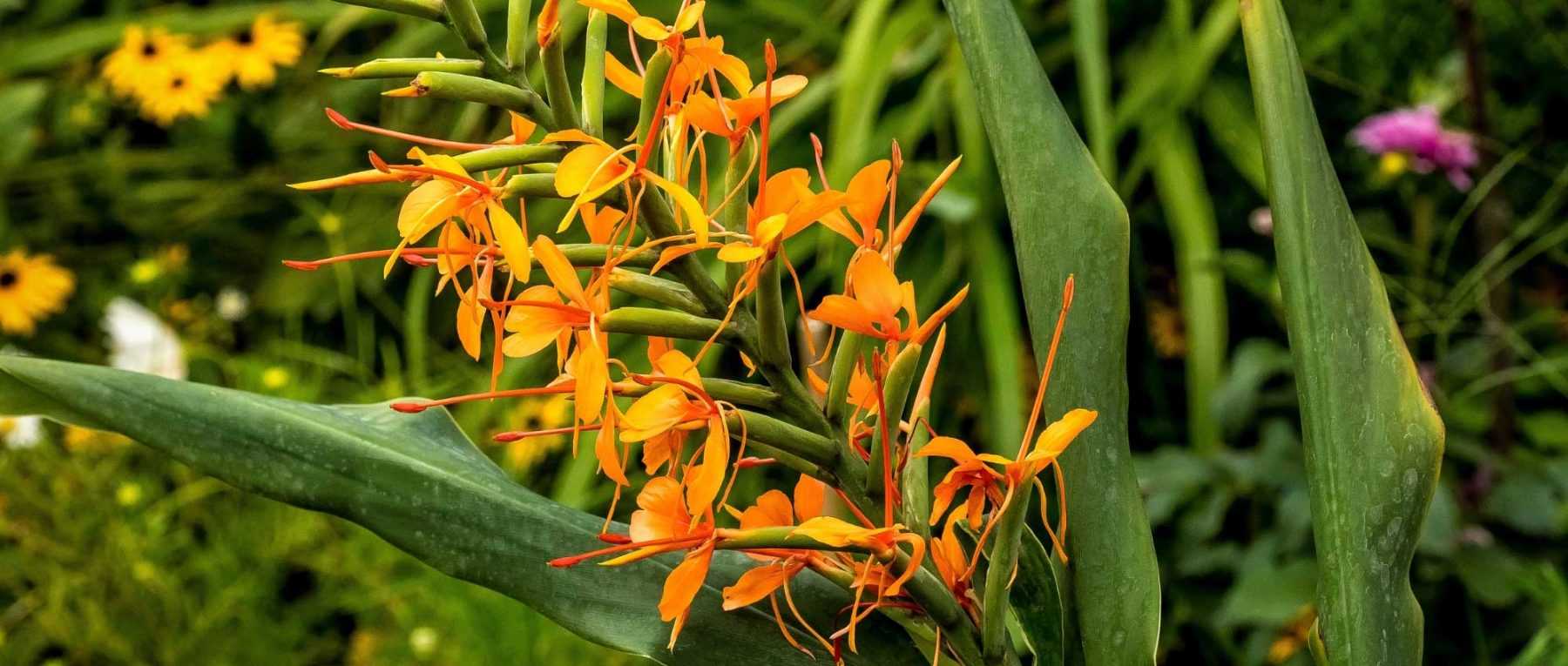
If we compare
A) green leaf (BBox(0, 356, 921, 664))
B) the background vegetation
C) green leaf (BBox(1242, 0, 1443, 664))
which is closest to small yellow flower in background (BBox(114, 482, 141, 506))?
the background vegetation

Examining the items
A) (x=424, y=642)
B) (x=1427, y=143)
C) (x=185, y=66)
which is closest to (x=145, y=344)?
(x=185, y=66)

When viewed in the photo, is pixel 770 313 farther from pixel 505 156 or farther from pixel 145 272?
pixel 145 272

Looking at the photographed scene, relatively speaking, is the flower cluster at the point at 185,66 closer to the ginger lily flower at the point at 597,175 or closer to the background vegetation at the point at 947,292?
the background vegetation at the point at 947,292

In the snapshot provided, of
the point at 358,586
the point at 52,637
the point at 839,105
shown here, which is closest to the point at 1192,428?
the point at 839,105

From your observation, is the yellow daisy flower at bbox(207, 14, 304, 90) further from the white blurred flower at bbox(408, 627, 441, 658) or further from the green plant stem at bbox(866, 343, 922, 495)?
the green plant stem at bbox(866, 343, 922, 495)

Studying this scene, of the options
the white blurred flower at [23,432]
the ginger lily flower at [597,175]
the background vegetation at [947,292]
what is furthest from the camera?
the white blurred flower at [23,432]

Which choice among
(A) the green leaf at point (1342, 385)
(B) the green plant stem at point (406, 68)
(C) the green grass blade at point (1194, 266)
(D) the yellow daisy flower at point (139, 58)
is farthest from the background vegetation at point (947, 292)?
(B) the green plant stem at point (406, 68)
